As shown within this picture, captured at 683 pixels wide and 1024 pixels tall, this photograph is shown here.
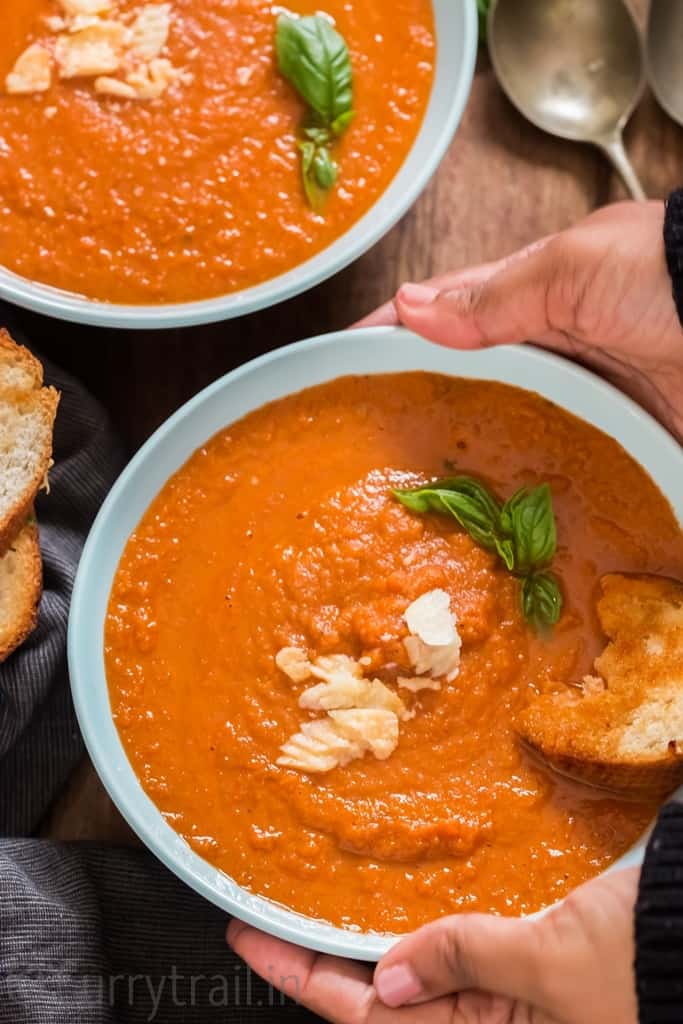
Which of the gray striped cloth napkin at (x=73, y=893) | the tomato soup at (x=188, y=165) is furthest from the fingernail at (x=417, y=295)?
the gray striped cloth napkin at (x=73, y=893)

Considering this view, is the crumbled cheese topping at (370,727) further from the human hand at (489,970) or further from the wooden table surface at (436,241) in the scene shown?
the wooden table surface at (436,241)

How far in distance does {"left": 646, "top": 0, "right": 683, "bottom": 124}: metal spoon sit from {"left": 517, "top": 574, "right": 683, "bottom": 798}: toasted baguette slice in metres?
1.36

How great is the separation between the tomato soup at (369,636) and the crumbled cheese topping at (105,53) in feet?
2.86

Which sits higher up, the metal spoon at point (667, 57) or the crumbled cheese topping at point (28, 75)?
the metal spoon at point (667, 57)

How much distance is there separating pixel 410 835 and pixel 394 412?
0.95m

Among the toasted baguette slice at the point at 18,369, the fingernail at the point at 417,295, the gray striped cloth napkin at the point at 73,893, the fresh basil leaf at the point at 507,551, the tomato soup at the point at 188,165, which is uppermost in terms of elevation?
the tomato soup at the point at 188,165

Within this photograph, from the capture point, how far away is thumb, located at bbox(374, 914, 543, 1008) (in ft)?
7.54

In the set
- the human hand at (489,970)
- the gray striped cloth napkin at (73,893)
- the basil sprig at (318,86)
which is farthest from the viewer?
the basil sprig at (318,86)

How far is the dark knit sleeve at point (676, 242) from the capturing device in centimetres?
246

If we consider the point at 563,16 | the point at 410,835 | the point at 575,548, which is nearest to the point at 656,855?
the point at 410,835

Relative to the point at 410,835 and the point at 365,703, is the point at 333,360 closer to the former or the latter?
the point at 365,703

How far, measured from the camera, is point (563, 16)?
313 cm

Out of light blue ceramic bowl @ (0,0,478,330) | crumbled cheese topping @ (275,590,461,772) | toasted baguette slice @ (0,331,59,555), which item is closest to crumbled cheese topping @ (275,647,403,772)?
crumbled cheese topping @ (275,590,461,772)

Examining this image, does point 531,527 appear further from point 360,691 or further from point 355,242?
point 355,242
